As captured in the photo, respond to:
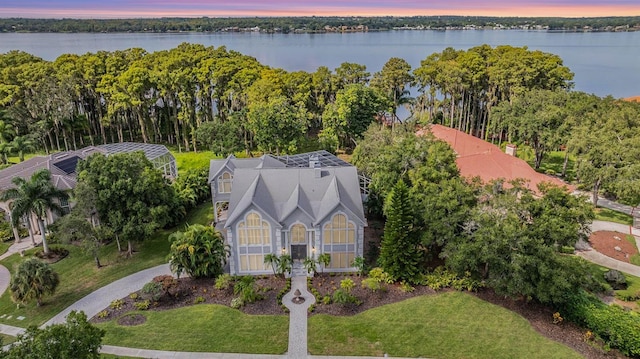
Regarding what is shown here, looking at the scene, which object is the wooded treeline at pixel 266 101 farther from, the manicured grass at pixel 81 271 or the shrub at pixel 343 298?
the shrub at pixel 343 298

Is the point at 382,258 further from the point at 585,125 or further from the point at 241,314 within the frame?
the point at 585,125

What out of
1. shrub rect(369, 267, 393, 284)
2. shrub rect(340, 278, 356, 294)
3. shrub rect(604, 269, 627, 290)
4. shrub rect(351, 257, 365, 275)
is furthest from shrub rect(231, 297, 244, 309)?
shrub rect(604, 269, 627, 290)

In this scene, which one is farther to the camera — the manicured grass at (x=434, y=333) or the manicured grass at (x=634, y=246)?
the manicured grass at (x=634, y=246)

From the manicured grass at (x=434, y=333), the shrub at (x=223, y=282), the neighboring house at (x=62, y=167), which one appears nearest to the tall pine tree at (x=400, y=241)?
the manicured grass at (x=434, y=333)

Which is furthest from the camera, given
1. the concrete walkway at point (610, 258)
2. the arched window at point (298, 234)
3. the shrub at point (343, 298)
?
the concrete walkway at point (610, 258)

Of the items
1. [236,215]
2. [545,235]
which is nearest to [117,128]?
[236,215]
